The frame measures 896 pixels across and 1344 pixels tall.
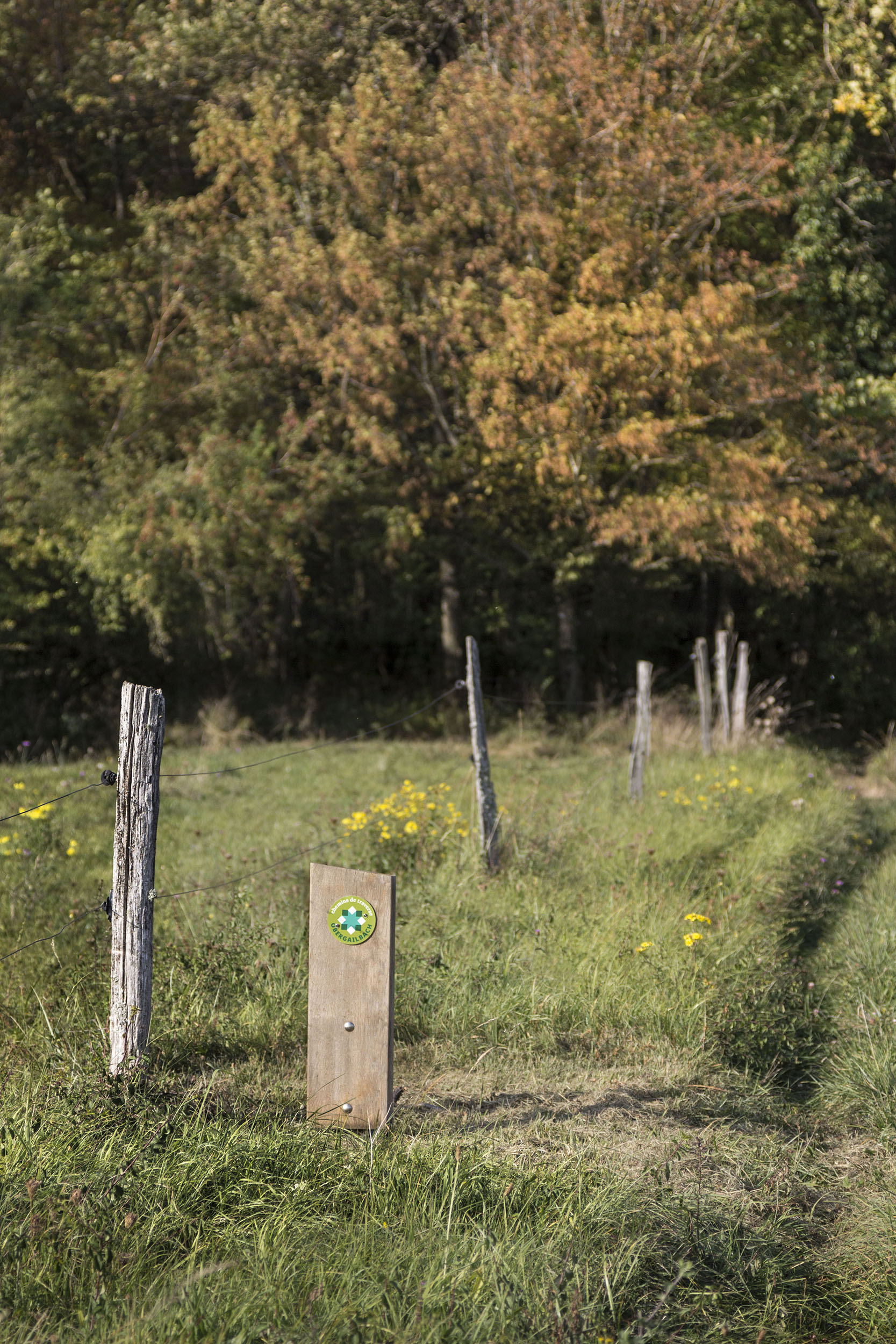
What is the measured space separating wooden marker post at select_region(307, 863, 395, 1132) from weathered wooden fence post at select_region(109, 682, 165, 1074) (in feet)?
2.12

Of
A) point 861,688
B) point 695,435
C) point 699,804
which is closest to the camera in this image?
point 699,804

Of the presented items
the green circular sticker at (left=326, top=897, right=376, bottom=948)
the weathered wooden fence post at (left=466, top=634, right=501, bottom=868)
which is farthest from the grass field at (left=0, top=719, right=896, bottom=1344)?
the green circular sticker at (left=326, top=897, right=376, bottom=948)

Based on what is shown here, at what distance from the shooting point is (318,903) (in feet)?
15.2

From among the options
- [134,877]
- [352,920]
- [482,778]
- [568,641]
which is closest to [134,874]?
[134,877]

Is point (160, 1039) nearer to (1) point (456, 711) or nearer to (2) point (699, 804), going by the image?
(2) point (699, 804)

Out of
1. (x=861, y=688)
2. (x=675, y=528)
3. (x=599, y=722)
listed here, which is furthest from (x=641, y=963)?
(x=861, y=688)

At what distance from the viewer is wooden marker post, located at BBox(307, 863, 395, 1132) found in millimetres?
4555

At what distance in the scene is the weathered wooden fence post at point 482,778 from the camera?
7.77 metres

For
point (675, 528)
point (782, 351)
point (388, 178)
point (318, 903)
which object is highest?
point (388, 178)

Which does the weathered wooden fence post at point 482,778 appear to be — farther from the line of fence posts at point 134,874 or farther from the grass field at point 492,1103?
the line of fence posts at point 134,874

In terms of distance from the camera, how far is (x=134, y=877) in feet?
15.1

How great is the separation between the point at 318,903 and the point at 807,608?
20.1 metres

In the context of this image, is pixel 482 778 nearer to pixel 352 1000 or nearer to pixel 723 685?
pixel 352 1000

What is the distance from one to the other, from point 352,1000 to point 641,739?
6522 millimetres
